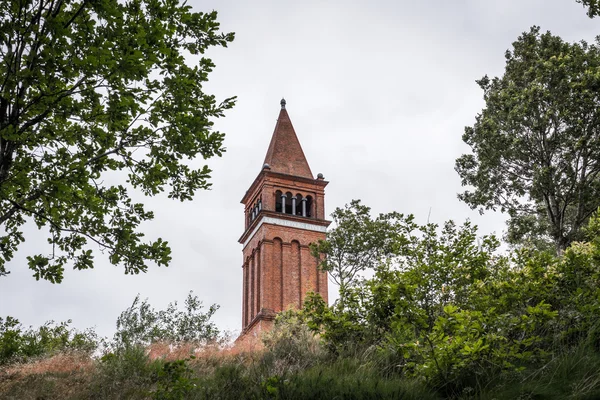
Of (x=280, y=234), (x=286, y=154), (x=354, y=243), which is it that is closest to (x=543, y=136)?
(x=354, y=243)

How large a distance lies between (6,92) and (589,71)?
15445 millimetres

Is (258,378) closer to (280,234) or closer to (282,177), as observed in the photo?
(280,234)

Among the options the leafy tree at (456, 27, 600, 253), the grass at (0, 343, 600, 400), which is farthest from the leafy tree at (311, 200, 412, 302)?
the grass at (0, 343, 600, 400)

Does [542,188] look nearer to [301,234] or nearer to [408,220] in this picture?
[408,220]

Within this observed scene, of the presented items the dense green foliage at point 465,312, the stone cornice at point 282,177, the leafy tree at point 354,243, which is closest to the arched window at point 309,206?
the stone cornice at point 282,177

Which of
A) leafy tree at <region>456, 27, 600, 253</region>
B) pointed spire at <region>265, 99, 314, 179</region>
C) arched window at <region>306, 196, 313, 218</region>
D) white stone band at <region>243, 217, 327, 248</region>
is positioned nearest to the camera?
leafy tree at <region>456, 27, 600, 253</region>

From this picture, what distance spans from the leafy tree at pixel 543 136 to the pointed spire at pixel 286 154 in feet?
70.7

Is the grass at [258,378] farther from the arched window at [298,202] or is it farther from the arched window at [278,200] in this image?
the arched window at [298,202]

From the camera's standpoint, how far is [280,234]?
36719mm

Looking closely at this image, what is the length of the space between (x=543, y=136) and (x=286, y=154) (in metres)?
24.8

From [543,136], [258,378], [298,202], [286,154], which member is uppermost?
[286,154]

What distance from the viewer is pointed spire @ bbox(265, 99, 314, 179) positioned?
39938mm

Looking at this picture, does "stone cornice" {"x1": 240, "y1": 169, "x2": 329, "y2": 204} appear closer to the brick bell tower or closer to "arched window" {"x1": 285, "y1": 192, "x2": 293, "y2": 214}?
the brick bell tower

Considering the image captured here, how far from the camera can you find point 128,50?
5.45 m
